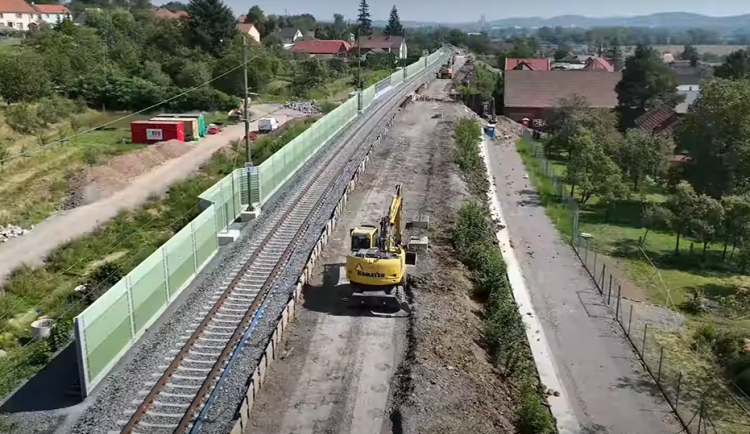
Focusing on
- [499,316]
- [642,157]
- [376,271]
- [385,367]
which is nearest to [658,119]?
[642,157]

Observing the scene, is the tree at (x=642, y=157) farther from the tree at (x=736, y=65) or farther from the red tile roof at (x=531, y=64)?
the red tile roof at (x=531, y=64)

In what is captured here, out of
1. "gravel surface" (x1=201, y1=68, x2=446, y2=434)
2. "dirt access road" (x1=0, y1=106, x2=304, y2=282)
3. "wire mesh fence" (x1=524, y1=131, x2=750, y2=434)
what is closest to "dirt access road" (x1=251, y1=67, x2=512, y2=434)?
"gravel surface" (x1=201, y1=68, x2=446, y2=434)

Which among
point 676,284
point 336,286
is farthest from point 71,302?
point 676,284

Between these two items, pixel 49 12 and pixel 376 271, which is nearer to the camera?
pixel 376 271

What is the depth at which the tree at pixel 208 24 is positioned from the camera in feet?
310

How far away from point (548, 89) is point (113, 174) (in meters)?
53.6

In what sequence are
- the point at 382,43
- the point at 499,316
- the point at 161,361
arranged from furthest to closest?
the point at 382,43
the point at 499,316
the point at 161,361

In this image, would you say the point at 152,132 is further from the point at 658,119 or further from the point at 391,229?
the point at 658,119

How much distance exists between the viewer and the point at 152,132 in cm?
5734

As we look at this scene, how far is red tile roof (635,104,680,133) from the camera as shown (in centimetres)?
6309

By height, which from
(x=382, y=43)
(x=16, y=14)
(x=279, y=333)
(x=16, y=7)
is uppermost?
(x=16, y=7)

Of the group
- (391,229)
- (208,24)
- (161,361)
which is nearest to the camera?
(161,361)

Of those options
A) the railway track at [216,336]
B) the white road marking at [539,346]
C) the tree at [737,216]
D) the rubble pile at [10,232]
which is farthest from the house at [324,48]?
the railway track at [216,336]

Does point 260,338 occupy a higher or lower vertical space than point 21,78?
lower
